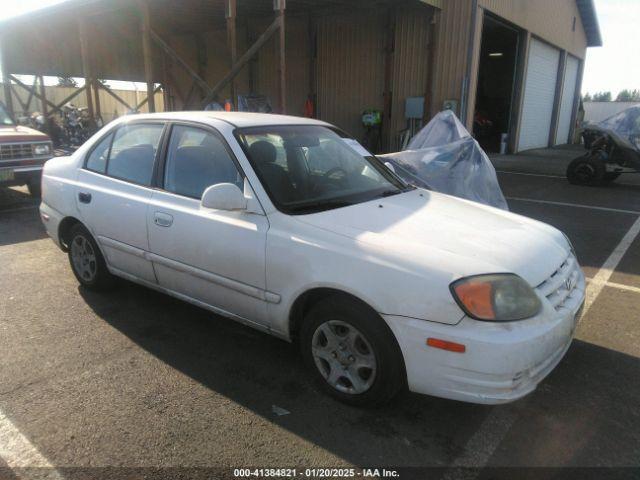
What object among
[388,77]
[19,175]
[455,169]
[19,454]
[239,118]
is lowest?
[19,454]

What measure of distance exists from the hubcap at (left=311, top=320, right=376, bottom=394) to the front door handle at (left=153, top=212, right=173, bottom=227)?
132 cm

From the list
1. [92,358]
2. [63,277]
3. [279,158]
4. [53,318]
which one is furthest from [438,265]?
[63,277]

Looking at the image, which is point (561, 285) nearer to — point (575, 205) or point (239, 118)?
point (239, 118)

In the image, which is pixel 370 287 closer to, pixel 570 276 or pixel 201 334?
pixel 570 276

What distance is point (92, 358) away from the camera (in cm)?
325

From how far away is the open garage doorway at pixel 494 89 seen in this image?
19.3 m

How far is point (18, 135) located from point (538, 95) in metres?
17.8

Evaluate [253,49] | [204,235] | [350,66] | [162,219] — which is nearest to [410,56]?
[350,66]

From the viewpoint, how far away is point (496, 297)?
7.66 feet

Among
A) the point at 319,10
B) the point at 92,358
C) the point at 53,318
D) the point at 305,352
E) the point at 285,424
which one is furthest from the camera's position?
the point at 319,10

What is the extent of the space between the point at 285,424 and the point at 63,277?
323 centimetres

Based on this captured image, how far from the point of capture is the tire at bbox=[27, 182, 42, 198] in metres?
8.26

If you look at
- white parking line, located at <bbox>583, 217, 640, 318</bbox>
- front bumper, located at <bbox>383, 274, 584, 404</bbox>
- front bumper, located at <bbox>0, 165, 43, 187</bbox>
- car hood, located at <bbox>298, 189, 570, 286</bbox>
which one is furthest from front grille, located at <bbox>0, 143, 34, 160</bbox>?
white parking line, located at <bbox>583, 217, 640, 318</bbox>

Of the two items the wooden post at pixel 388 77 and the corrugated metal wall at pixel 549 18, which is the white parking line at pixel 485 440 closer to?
the wooden post at pixel 388 77
